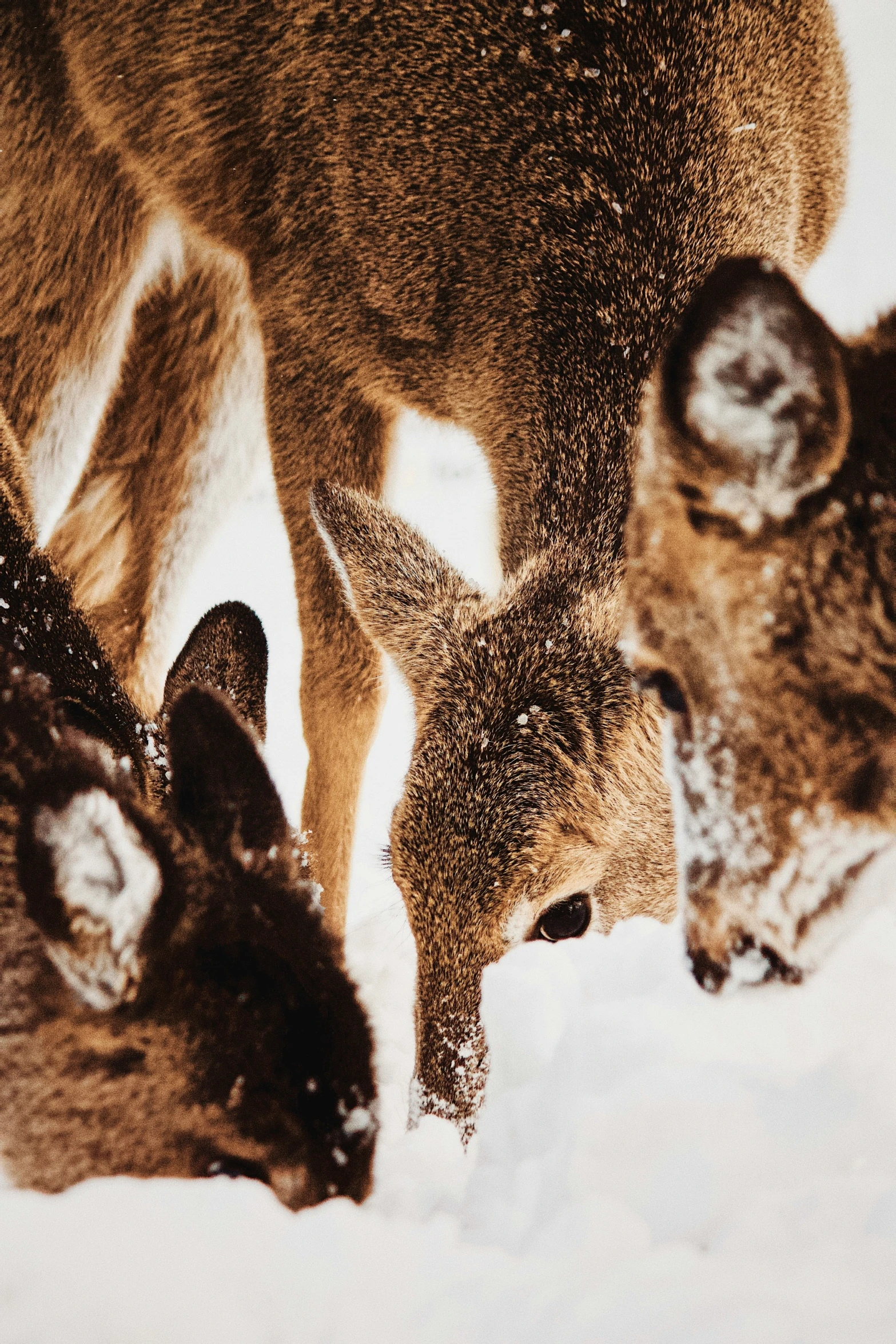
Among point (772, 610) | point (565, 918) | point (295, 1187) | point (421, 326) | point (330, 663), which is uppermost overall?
point (421, 326)

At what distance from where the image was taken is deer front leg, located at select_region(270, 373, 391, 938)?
119 centimetres

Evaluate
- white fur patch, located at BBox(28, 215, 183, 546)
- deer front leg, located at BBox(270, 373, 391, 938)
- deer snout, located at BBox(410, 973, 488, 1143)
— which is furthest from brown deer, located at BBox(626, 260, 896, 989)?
white fur patch, located at BBox(28, 215, 183, 546)

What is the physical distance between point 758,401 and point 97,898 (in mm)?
846

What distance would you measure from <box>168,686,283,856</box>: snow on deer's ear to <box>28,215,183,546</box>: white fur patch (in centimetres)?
33

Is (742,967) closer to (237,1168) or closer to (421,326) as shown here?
(237,1168)

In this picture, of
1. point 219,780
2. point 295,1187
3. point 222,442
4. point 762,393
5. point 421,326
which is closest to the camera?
point 762,393

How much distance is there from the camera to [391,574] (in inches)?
49.7

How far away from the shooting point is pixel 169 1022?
3.72ft

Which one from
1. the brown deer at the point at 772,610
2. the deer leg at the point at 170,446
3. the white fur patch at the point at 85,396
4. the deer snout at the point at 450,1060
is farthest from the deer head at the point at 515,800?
the white fur patch at the point at 85,396

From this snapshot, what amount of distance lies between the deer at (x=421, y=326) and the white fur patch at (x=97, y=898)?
0.52 ft

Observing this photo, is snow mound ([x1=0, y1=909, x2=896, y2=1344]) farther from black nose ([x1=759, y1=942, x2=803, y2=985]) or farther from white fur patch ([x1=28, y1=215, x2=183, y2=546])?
white fur patch ([x1=28, y1=215, x2=183, y2=546])

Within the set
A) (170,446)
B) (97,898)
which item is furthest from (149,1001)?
(170,446)

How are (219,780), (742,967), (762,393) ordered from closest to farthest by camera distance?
(762,393) < (742,967) < (219,780)

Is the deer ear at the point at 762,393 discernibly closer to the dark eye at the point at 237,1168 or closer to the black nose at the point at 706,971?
the black nose at the point at 706,971
